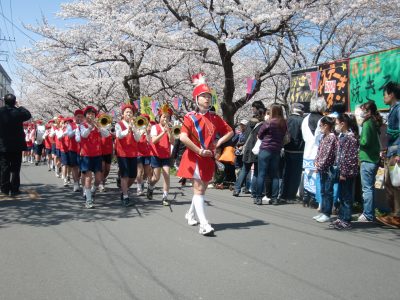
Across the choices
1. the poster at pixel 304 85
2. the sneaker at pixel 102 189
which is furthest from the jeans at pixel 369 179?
the sneaker at pixel 102 189

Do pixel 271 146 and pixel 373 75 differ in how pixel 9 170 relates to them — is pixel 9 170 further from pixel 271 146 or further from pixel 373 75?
pixel 373 75

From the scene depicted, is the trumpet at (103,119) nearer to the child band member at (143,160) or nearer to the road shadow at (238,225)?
the child band member at (143,160)

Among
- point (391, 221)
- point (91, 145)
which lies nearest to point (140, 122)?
point (91, 145)

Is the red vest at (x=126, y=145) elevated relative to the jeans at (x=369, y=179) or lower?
elevated

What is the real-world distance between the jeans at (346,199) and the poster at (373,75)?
2.23 meters

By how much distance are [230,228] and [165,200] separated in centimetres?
225

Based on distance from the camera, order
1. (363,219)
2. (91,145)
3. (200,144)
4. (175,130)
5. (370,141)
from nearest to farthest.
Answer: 1. (200,144)
2. (370,141)
3. (363,219)
4. (91,145)
5. (175,130)

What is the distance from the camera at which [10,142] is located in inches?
342

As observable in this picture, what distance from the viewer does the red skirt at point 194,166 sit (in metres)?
5.71

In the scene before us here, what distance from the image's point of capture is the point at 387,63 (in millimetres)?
7387

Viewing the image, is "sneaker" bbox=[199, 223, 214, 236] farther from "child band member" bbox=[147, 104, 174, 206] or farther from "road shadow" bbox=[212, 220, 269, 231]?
"child band member" bbox=[147, 104, 174, 206]

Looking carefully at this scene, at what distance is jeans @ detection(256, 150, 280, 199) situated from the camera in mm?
8031

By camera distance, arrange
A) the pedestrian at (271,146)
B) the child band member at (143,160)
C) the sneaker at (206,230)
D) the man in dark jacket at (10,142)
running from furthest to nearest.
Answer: the child band member at (143,160) → the man in dark jacket at (10,142) → the pedestrian at (271,146) → the sneaker at (206,230)

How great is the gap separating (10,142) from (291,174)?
5.96m
